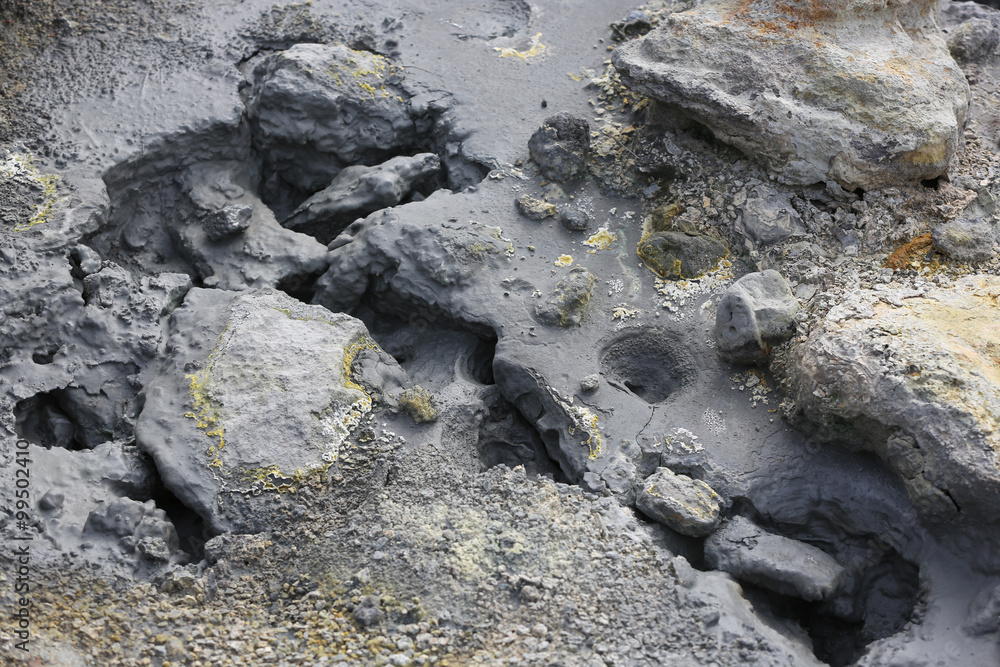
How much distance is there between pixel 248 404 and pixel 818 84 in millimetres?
2892

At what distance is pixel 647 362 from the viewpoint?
4074mm

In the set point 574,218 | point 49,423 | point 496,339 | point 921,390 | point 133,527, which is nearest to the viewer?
point 921,390

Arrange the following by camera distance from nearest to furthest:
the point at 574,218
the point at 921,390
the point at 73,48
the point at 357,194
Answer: the point at 921,390
the point at 574,218
the point at 357,194
the point at 73,48

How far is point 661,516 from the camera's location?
352cm

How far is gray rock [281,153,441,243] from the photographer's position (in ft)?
15.2

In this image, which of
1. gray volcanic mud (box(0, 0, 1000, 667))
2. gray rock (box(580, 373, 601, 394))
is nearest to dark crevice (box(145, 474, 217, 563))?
gray volcanic mud (box(0, 0, 1000, 667))

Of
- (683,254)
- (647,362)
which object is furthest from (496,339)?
(683,254)

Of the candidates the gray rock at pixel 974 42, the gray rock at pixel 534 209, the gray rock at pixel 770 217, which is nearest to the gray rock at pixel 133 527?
the gray rock at pixel 534 209

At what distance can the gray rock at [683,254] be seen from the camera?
13.8ft

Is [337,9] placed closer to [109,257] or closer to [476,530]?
[109,257]

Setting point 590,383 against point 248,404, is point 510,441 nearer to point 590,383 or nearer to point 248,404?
point 590,383

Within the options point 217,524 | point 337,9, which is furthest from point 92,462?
point 337,9

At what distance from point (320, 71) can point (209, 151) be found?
702mm

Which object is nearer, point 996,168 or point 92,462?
point 92,462
